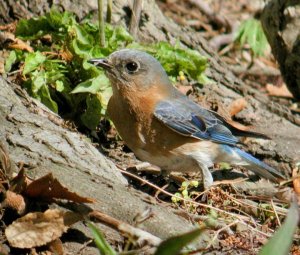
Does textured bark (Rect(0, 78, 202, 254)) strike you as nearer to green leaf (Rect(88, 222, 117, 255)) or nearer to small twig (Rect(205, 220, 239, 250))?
small twig (Rect(205, 220, 239, 250))

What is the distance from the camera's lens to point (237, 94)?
342 inches

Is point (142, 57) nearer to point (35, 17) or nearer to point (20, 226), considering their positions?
point (35, 17)

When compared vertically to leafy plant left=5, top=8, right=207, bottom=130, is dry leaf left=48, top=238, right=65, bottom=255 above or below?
below

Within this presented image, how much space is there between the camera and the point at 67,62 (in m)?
7.14

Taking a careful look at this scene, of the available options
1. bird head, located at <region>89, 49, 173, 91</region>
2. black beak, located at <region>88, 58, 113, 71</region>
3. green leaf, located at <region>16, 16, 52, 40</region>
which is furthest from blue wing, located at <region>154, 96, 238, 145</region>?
green leaf, located at <region>16, 16, 52, 40</region>

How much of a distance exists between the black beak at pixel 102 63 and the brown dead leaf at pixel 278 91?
13.5ft

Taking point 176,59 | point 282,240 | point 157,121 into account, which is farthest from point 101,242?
point 176,59

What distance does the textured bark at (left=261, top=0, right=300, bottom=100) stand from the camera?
879 cm

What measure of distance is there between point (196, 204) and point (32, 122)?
148 cm

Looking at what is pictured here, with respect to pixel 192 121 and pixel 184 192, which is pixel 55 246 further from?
pixel 192 121

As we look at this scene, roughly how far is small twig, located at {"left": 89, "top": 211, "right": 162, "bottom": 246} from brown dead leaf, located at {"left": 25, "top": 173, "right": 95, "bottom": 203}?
156 millimetres

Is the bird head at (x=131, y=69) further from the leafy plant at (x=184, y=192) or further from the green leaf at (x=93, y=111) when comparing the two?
the leafy plant at (x=184, y=192)

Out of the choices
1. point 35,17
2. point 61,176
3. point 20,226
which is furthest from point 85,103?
point 20,226

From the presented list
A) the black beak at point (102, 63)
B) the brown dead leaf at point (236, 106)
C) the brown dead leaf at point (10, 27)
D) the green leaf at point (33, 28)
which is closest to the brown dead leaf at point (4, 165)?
the black beak at point (102, 63)
